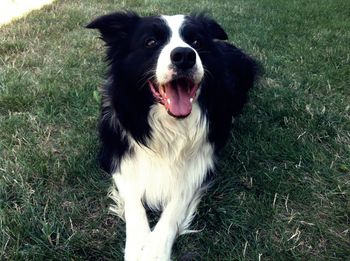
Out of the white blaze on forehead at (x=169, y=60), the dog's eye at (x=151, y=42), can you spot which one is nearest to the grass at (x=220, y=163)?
the white blaze on forehead at (x=169, y=60)

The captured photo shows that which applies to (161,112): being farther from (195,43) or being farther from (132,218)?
(132,218)

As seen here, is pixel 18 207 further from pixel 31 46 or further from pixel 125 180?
pixel 31 46

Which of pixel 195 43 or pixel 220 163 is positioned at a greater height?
pixel 195 43

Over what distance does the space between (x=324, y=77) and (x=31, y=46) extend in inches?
131

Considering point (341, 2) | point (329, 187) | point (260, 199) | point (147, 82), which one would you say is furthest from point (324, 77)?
point (341, 2)

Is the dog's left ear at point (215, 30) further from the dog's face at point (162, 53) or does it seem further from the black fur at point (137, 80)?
the dog's face at point (162, 53)

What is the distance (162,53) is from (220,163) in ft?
3.15

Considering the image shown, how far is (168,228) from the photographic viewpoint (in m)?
2.44

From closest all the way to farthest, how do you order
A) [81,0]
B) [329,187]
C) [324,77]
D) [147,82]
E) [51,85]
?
[147,82] → [329,187] → [51,85] → [324,77] → [81,0]

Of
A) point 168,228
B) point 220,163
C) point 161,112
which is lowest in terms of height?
point 220,163

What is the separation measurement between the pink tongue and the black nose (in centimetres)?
17

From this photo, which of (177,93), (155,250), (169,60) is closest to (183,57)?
(169,60)

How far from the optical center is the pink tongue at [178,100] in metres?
2.61

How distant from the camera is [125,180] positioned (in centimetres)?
278
